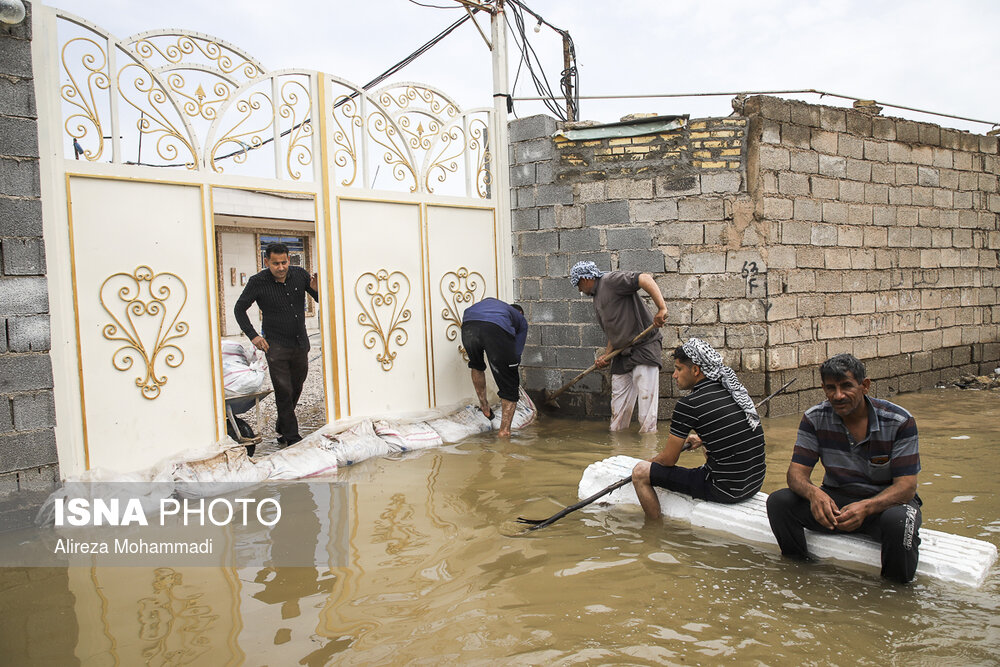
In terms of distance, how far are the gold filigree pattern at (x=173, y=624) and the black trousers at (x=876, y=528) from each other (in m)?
2.51

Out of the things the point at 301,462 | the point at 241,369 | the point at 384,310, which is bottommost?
the point at 301,462

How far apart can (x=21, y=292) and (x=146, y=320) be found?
0.82m

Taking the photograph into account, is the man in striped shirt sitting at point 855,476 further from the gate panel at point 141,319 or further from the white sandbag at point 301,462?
the gate panel at point 141,319

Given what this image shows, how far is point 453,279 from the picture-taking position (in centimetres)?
715

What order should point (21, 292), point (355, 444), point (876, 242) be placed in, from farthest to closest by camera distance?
1. point (876, 242)
2. point (355, 444)
3. point (21, 292)

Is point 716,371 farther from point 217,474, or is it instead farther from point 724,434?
point 217,474

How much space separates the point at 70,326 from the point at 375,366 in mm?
2461

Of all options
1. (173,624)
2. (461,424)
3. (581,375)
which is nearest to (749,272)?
(581,375)

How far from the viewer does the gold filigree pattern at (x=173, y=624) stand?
9.17 ft

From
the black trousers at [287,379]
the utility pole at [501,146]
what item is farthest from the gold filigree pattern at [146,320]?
the utility pole at [501,146]

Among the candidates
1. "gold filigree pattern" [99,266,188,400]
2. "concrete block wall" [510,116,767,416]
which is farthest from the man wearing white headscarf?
"gold filigree pattern" [99,266,188,400]

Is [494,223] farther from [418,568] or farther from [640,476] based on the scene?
[418,568]

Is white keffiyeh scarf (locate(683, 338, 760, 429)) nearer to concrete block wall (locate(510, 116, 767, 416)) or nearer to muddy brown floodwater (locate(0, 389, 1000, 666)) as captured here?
muddy brown floodwater (locate(0, 389, 1000, 666))

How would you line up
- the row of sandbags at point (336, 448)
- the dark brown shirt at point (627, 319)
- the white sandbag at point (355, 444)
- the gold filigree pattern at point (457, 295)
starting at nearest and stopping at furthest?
1. the row of sandbags at point (336, 448)
2. the white sandbag at point (355, 444)
3. the dark brown shirt at point (627, 319)
4. the gold filigree pattern at point (457, 295)
